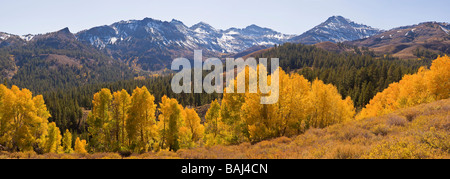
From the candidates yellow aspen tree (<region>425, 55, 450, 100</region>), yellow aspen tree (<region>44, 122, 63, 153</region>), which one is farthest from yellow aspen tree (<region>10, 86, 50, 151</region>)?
yellow aspen tree (<region>425, 55, 450, 100</region>)

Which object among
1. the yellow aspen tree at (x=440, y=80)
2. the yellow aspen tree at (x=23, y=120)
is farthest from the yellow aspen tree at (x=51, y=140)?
the yellow aspen tree at (x=440, y=80)

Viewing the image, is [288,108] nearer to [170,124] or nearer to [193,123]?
[170,124]

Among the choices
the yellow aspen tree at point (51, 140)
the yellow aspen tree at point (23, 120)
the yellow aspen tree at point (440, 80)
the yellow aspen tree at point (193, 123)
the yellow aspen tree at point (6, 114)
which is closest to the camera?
the yellow aspen tree at point (6, 114)

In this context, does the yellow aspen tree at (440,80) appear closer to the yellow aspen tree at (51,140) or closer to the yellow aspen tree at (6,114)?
the yellow aspen tree at (6,114)

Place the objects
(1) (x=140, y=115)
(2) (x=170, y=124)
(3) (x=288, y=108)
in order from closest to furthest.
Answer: (3) (x=288, y=108) < (1) (x=140, y=115) < (2) (x=170, y=124)

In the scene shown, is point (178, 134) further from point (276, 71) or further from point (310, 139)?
point (310, 139)

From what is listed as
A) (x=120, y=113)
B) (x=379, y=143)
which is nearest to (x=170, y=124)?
(x=120, y=113)

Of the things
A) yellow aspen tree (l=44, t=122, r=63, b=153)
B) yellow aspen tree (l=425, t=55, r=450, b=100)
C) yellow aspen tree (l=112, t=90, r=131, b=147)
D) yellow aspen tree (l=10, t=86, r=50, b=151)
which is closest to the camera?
yellow aspen tree (l=10, t=86, r=50, b=151)

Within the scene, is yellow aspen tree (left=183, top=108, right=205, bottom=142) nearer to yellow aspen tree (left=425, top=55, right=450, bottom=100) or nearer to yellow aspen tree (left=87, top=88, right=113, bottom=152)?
yellow aspen tree (left=87, top=88, right=113, bottom=152)

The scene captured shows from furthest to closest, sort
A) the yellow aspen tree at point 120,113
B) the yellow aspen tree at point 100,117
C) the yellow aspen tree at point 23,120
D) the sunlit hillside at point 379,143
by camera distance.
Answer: the yellow aspen tree at point 100,117
the yellow aspen tree at point 120,113
the yellow aspen tree at point 23,120
the sunlit hillside at point 379,143

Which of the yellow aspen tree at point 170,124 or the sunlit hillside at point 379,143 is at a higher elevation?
the sunlit hillside at point 379,143
